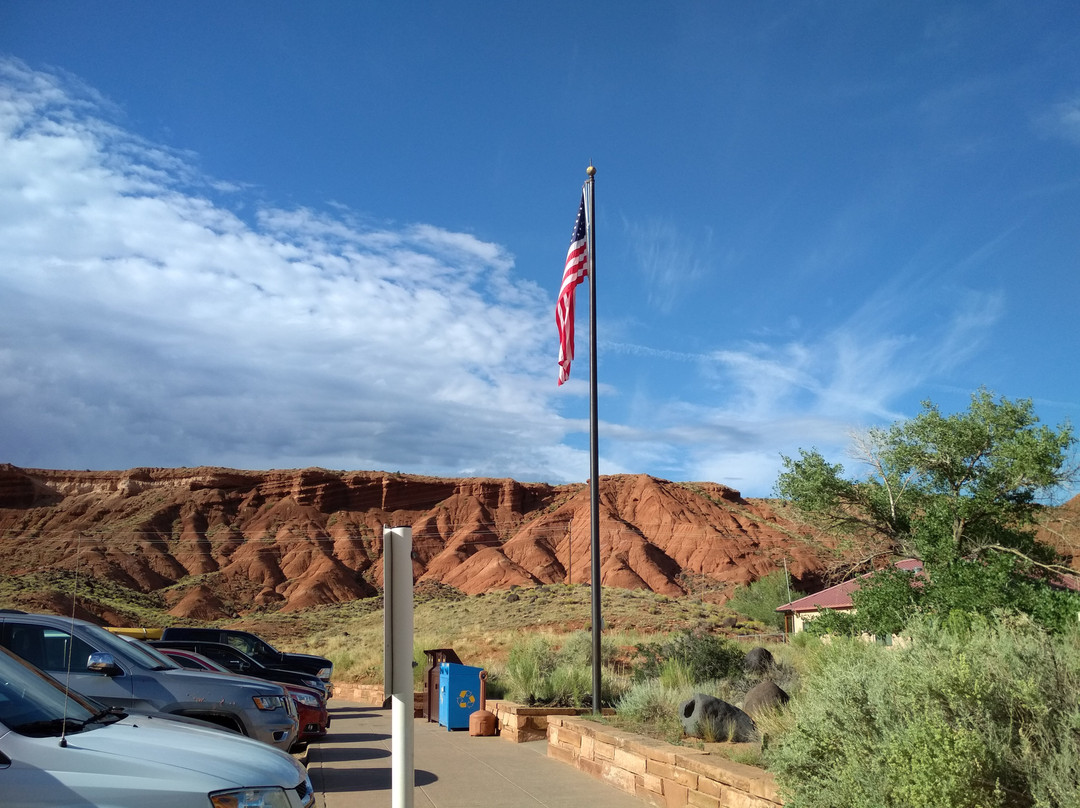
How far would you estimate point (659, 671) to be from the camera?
14727mm

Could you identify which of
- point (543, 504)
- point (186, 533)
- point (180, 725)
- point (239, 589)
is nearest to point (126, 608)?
point (239, 589)

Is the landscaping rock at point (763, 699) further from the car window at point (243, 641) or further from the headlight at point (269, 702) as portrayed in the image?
the car window at point (243, 641)

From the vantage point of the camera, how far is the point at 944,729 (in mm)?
4859

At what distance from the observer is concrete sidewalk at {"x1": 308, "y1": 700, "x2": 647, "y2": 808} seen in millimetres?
8875

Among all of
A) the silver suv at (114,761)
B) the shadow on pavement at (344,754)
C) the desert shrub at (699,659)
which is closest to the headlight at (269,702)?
the shadow on pavement at (344,754)

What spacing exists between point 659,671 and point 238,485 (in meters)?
76.1

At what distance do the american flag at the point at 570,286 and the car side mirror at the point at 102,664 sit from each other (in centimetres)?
900

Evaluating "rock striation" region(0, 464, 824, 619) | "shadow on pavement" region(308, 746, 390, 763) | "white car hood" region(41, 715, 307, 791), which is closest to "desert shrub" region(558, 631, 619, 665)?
"shadow on pavement" region(308, 746, 390, 763)

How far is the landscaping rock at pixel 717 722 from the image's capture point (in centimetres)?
921

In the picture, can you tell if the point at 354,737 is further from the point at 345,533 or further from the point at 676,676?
the point at 345,533

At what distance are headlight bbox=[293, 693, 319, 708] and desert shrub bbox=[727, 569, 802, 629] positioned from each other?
35.2m

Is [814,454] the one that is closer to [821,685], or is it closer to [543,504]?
[821,685]

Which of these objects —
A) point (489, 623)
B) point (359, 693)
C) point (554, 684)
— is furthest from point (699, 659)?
point (489, 623)

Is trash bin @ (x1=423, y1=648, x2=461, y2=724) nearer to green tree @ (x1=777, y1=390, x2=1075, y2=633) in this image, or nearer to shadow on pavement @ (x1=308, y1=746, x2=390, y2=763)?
shadow on pavement @ (x1=308, y1=746, x2=390, y2=763)
